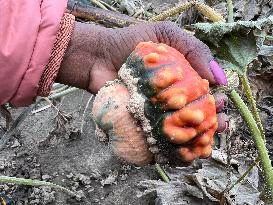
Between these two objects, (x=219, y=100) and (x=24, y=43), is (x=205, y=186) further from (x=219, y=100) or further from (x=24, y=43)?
(x=24, y=43)

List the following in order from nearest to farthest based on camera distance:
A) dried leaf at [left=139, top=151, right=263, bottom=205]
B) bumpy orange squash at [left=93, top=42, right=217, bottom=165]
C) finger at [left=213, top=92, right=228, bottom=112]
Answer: bumpy orange squash at [left=93, top=42, right=217, bottom=165] < finger at [left=213, top=92, right=228, bottom=112] < dried leaf at [left=139, top=151, right=263, bottom=205]

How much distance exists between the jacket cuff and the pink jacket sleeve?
0.04 metres

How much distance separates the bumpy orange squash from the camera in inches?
48.1

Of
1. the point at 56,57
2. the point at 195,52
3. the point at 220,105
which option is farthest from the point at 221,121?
the point at 56,57

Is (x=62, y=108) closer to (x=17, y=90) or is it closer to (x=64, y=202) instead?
(x=64, y=202)

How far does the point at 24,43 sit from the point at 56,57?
0.11 meters

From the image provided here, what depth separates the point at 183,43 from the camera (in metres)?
1.41

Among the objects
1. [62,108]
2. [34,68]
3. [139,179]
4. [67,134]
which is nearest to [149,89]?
[34,68]

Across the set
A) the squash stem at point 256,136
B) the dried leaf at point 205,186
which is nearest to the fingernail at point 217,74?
the squash stem at point 256,136

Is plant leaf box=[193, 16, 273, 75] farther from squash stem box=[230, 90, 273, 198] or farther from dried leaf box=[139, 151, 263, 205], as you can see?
dried leaf box=[139, 151, 263, 205]

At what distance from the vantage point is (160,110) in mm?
1238

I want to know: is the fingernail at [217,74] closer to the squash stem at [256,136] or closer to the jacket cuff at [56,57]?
the squash stem at [256,136]

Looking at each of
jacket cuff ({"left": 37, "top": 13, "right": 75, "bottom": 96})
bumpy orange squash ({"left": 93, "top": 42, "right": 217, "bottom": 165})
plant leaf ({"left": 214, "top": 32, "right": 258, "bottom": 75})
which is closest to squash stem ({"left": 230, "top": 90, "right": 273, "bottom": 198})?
plant leaf ({"left": 214, "top": 32, "right": 258, "bottom": 75})

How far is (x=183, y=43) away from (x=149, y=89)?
22 centimetres
